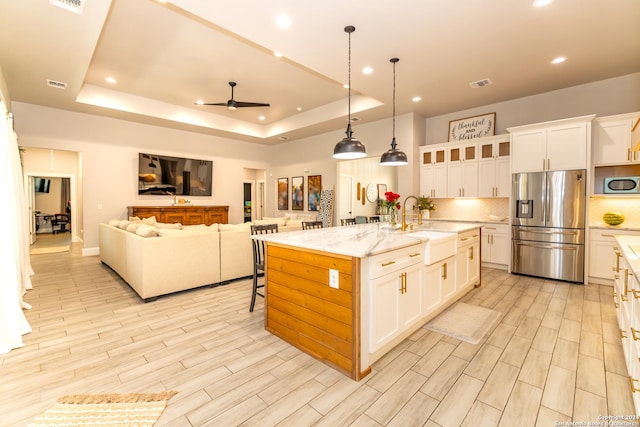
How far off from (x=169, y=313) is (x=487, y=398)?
3.25 meters

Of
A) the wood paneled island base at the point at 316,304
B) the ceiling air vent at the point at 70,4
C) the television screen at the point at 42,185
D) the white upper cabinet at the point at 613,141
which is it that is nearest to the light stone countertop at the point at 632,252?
the wood paneled island base at the point at 316,304

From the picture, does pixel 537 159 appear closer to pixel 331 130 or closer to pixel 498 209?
pixel 498 209

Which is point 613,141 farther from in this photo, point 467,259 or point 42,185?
point 42,185

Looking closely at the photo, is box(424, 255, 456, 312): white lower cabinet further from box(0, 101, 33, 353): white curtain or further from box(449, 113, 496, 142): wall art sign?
box(0, 101, 33, 353): white curtain

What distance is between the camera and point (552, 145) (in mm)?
4578

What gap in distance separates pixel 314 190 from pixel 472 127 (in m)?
4.42

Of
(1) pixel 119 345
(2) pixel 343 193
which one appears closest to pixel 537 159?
(2) pixel 343 193

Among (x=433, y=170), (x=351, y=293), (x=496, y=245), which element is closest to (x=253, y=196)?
(x=433, y=170)

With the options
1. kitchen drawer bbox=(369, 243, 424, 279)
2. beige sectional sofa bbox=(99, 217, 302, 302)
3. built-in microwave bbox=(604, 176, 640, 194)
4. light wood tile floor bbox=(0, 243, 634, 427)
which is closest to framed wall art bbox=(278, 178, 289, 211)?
beige sectional sofa bbox=(99, 217, 302, 302)

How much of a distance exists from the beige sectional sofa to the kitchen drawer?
2.90 metres

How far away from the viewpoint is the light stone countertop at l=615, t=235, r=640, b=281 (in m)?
1.66

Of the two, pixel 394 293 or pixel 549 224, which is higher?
pixel 549 224

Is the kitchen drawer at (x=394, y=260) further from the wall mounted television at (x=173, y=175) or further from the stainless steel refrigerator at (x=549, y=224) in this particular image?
the wall mounted television at (x=173, y=175)

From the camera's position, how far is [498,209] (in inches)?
226
